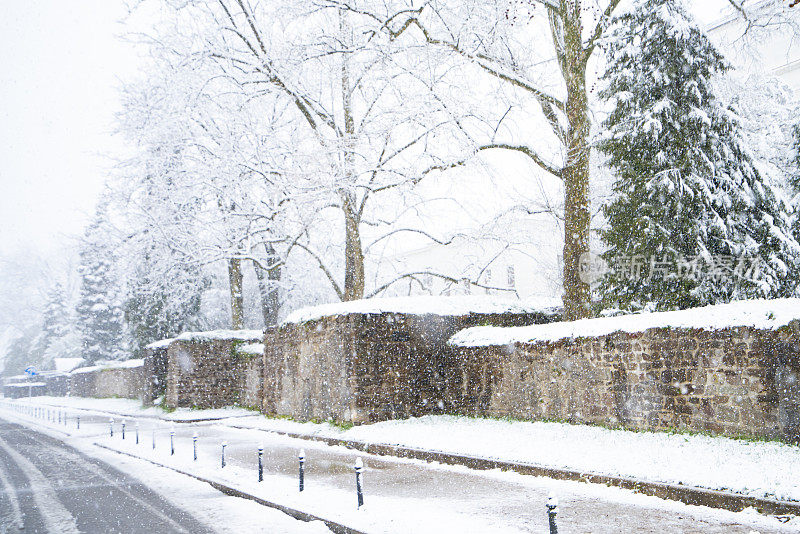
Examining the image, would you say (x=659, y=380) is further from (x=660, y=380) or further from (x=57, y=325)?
(x=57, y=325)

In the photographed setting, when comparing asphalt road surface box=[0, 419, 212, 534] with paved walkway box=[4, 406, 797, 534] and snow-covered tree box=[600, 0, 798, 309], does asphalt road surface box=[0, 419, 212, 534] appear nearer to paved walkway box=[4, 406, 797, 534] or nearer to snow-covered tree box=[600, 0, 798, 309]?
paved walkway box=[4, 406, 797, 534]

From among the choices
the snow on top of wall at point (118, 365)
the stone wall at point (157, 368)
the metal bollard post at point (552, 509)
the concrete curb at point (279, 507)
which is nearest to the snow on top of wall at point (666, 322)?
the metal bollard post at point (552, 509)

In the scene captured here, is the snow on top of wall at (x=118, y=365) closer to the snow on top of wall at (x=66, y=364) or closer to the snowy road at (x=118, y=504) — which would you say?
the snow on top of wall at (x=66, y=364)

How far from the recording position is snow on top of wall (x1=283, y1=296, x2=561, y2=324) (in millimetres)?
16312

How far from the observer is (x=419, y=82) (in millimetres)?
16969

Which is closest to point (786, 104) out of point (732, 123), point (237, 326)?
point (732, 123)

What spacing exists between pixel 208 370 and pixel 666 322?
2109 centimetres

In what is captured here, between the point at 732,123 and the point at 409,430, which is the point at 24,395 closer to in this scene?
the point at 409,430

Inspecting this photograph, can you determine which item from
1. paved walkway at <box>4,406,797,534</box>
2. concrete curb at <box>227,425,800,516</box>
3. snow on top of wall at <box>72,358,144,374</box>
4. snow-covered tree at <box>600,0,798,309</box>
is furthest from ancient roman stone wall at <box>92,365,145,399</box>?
snow-covered tree at <box>600,0,798,309</box>

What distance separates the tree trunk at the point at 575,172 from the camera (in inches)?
570

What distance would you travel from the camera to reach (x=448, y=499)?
324 inches

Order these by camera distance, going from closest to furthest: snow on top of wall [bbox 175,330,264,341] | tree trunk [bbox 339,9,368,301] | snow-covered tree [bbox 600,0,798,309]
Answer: snow-covered tree [bbox 600,0,798,309] → tree trunk [bbox 339,9,368,301] → snow on top of wall [bbox 175,330,264,341]

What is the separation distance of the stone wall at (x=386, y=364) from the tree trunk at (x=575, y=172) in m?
3.29

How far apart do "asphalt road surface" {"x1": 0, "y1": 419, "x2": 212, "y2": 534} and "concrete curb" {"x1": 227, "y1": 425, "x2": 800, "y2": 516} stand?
189 inches
